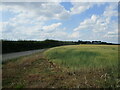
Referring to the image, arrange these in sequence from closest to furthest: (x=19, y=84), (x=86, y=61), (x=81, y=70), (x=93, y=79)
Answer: (x=19, y=84), (x=93, y=79), (x=81, y=70), (x=86, y=61)

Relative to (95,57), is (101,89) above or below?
below

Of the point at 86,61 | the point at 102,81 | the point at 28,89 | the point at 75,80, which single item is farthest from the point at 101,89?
the point at 86,61

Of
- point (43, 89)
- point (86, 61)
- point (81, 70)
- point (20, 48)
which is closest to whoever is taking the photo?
point (43, 89)

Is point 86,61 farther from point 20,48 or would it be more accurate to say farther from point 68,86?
point 20,48

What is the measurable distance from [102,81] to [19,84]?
291 cm

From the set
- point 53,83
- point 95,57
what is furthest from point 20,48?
point 53,83

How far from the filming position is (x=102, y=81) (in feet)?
15.5

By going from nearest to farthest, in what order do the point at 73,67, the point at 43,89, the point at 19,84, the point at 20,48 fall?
the point at 43,89 → the point at 19,84 → the point at 73,67 → the point at 20,48

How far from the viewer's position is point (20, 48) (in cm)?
2262

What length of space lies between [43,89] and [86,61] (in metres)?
3.33

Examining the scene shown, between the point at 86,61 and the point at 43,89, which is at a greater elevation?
the point at 86,61

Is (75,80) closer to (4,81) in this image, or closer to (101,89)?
(101,89)

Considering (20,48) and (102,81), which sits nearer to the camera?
(102,81)

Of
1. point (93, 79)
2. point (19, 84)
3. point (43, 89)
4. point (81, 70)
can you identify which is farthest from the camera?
point (81, 70)
